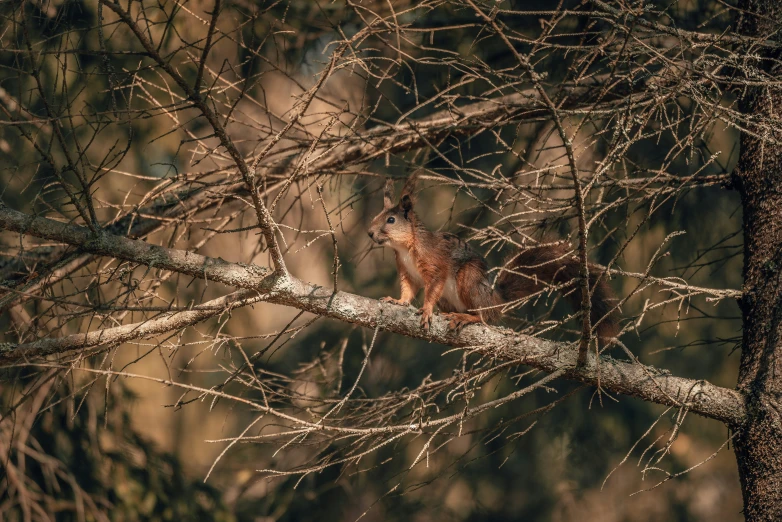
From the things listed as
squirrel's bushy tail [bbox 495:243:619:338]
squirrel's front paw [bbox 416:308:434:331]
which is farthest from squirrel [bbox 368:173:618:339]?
squirrel's front paw [bbox 416:308:434:331]

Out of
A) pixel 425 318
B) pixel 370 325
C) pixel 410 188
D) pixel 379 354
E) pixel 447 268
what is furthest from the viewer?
pixel 379 354

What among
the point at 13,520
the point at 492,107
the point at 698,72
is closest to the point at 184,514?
the point at 13,520

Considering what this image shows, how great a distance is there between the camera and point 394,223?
3492 mm

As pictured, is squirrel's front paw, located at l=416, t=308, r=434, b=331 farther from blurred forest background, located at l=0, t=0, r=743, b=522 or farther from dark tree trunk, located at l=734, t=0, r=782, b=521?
blurred forest background, located at l=0, t=0, r=743, b=522

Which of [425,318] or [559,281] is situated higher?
[559,281]

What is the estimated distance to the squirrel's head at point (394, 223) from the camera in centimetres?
344

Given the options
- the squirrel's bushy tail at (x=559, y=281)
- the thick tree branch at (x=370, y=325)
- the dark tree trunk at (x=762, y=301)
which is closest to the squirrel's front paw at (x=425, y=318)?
the thick tree branch at (x=370, y=325)

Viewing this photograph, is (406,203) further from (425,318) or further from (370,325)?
(370,325)

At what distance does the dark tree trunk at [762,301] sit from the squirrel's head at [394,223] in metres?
1.37

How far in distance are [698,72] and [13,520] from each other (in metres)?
4.21

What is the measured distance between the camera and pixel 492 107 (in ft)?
10.1

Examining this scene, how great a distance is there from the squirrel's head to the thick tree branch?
2.72 feet

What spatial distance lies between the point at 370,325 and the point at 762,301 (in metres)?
1.36

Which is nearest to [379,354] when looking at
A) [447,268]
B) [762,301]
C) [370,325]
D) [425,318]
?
[447,268]
